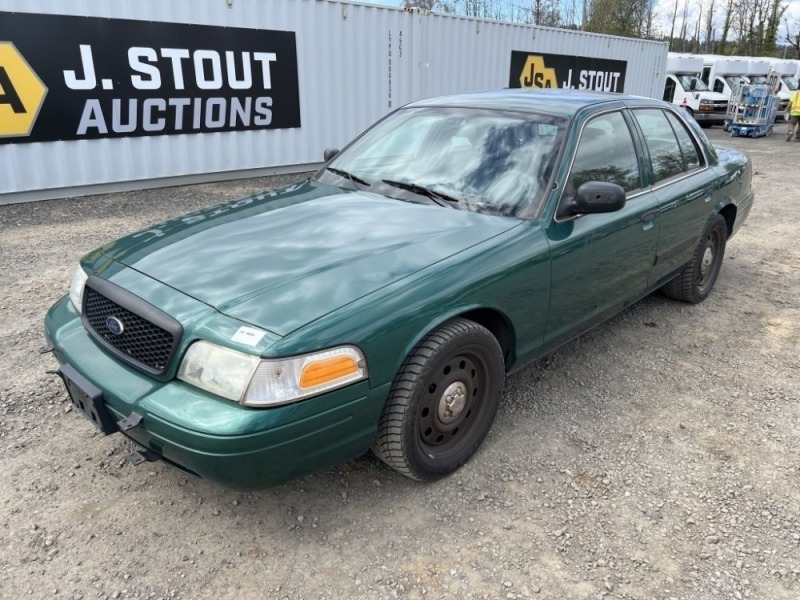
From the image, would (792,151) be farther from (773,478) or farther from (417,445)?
(417,445)

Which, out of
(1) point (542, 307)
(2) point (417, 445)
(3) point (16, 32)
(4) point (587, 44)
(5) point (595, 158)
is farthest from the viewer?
(4) point (587, 44)

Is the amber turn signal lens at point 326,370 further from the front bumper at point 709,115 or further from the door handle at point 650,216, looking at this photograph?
the front bumper at point 709,115

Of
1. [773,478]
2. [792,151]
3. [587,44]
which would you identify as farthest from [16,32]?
[792,151]

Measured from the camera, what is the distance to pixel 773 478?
2.90 metres

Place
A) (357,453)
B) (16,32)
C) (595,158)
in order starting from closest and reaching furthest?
1. (357,453)
2. (595,158)
3. (16,32)

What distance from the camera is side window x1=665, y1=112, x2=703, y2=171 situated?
437cm

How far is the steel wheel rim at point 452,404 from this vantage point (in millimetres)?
2662

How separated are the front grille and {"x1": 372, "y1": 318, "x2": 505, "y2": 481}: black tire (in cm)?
89

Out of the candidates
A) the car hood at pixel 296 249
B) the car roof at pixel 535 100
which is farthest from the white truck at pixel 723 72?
the car hood at pixel 296 249

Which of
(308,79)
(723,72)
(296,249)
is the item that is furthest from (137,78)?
(723,72)

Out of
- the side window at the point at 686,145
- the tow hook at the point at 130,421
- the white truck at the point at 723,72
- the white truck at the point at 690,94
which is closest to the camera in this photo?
the tow hook at the point at 130,421

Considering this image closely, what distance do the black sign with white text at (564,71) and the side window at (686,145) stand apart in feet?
28.9

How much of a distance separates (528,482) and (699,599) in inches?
32.8

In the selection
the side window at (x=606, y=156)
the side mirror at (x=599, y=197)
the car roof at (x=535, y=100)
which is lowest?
the side mirror at (x=599, y=197)
